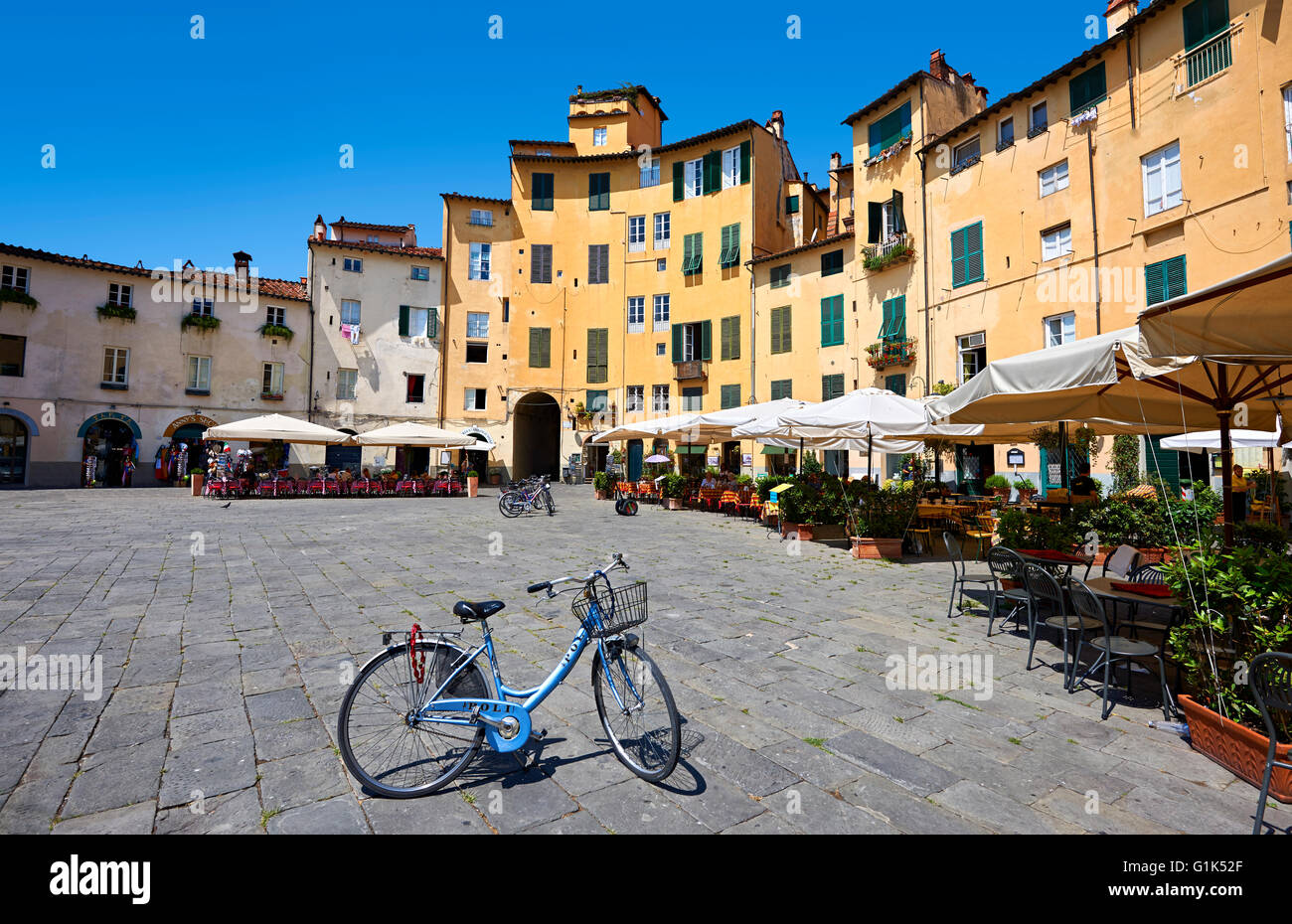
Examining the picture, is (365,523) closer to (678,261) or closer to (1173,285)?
(1173,285)

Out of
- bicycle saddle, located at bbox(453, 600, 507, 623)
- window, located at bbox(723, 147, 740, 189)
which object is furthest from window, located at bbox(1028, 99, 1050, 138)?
bicycle saddle, located at bbox(453, 600, 507, 623)

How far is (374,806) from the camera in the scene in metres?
2.66

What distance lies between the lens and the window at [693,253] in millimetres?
30016

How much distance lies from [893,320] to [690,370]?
10.1 meters

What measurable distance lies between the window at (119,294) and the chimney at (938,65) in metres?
34.2

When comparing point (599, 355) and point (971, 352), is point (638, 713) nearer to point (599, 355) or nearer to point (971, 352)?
point (971, 352)

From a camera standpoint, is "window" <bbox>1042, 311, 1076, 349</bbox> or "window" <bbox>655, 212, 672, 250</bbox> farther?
"window" <bbox>655, 212, 672, 250</bbox>

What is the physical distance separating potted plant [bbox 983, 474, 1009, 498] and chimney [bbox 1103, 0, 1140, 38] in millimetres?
12812

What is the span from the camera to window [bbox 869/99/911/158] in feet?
72.8

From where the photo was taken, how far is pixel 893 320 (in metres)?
22.4

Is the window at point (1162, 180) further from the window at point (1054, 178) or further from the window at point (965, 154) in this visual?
the window at point (965, 154)

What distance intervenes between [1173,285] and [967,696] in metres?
16.1

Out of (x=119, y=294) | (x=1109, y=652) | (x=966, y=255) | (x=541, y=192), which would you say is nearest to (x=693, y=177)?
(x=541, y=192)

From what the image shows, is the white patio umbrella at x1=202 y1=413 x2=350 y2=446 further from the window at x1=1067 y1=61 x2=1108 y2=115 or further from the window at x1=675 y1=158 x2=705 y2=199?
the window at x1=1067 y1=61 x2=1108 y2=115
